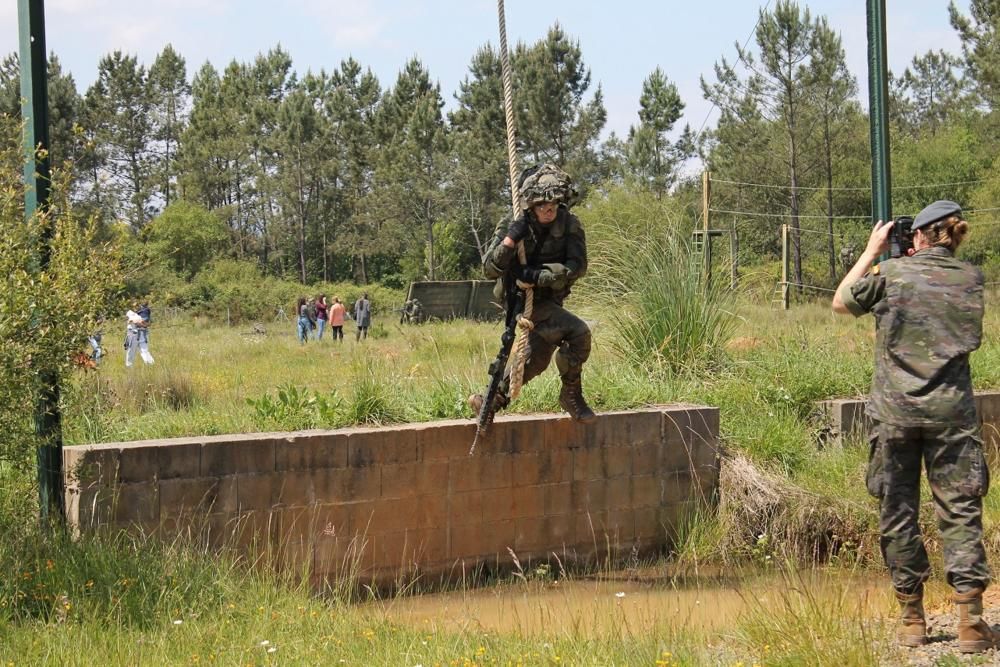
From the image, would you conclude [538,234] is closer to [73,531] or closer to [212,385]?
[73,531]

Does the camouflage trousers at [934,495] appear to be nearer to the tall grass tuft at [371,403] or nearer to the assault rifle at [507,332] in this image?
the assault rifle at [507,332]

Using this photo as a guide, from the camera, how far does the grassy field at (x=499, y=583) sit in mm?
5102

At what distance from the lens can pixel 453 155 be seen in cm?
5675

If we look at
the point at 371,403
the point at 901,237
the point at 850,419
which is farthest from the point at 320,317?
the point at 901,237

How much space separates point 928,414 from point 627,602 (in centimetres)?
297

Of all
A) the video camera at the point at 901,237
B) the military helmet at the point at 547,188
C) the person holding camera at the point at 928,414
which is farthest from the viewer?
the military helmet at the point at 547,188

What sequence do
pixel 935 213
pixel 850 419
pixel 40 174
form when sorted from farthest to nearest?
pixel 850 419
pixel 40 174
pixel 935 213

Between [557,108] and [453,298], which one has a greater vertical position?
[557,108]

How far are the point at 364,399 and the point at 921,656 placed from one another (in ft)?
15.3

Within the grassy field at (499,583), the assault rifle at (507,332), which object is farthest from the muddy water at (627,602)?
the assault rifle at (507,332)

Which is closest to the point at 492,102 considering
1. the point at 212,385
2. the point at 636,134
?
the point at 636,134

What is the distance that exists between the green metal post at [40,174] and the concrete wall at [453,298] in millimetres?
30898

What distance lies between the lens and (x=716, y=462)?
9.80 meters

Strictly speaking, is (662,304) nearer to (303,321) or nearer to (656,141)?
(303,321)
